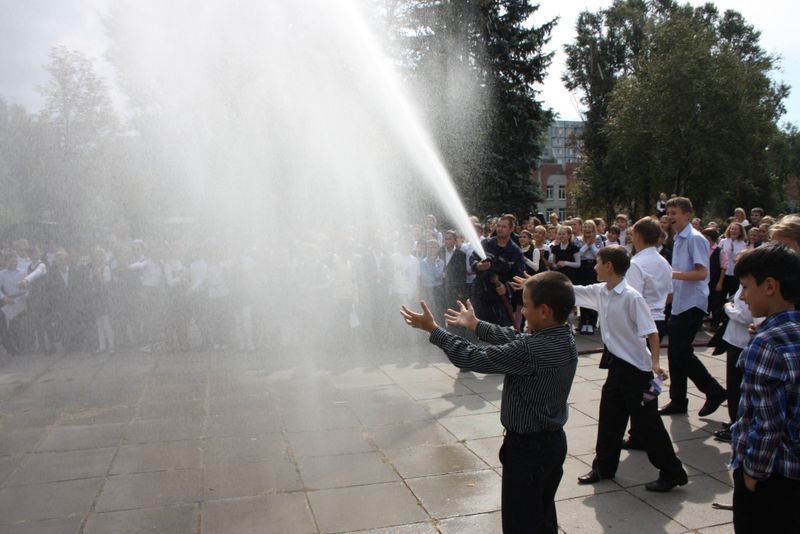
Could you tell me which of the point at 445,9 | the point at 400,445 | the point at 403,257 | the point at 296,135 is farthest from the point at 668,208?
the point at 445,9

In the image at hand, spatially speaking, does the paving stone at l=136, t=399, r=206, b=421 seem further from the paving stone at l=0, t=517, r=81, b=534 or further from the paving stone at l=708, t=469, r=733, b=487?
the paving stone at l=708, t=469, r=733, b=487

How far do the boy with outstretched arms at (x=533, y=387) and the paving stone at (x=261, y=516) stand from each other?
1566mm

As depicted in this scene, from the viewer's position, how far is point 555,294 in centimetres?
298

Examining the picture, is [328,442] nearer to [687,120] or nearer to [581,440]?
[581,440]

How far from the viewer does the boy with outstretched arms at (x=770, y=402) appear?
7.40 feet

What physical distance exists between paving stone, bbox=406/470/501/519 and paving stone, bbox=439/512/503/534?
0.07 m

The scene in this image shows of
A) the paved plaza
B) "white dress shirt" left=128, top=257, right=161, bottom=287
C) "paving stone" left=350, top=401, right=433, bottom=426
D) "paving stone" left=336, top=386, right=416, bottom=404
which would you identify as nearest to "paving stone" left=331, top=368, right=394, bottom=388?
→ the paved plaza

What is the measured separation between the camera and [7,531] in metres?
4.02

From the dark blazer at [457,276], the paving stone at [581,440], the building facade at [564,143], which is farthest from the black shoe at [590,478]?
the building facade at [564,143]

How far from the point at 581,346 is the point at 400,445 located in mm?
4937

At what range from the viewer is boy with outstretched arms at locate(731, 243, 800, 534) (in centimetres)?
226

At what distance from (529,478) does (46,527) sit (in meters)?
3.11

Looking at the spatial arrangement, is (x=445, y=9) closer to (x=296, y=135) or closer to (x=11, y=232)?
(x=296, y=135)

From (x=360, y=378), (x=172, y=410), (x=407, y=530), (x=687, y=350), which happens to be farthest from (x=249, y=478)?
(x=687, y=350)
